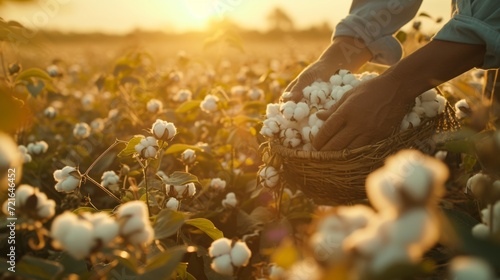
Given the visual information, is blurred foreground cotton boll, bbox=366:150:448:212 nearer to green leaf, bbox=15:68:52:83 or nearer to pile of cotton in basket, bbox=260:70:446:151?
pile of cotton in basket, bbox=260:70:446:151

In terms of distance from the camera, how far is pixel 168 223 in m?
1.02

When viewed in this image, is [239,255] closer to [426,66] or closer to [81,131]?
[426,66]

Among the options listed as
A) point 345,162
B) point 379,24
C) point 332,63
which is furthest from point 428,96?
point 379,24

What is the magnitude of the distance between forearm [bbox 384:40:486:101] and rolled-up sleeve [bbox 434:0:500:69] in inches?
0.9

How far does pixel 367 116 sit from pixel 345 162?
0.54 ft

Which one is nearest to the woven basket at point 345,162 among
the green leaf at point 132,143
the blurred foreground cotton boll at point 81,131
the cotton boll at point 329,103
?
the cotton boll at point 329,103

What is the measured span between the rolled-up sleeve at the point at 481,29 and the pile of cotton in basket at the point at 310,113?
21 centimetres

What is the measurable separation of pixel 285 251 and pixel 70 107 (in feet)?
16.4

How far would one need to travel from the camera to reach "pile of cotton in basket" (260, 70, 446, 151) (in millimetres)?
1620

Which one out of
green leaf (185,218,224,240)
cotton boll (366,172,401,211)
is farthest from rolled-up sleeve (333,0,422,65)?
cotton boll (366,172,401,211)

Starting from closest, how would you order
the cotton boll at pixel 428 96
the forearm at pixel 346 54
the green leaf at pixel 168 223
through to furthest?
the green leaf at pixel 168 223 < the cotton boll at pixel 428 96 < the forearm at pixel 346 54

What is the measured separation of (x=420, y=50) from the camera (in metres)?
1.58

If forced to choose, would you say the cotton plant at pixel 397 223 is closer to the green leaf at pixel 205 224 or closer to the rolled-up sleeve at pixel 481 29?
the green leaf at pixel 205 224

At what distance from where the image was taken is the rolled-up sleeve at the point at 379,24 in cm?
220
